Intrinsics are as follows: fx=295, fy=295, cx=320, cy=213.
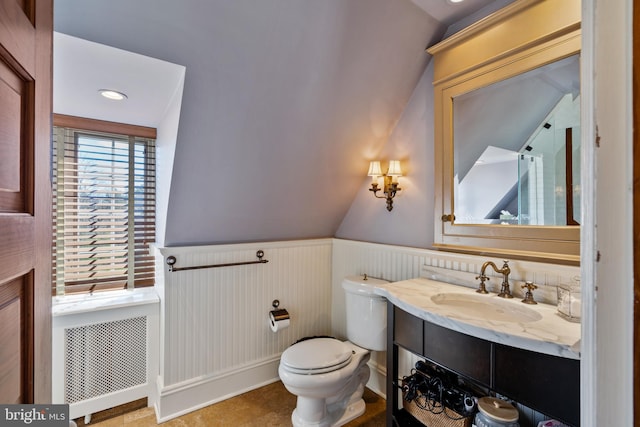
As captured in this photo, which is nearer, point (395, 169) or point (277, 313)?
point (395, 169)

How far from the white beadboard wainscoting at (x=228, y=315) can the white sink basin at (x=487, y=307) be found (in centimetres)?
125

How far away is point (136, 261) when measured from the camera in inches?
86.8

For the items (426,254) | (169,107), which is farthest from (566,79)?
(169,107)

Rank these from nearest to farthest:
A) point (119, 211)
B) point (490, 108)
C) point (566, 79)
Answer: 1. point (566, 79)
2. point (490, 108)
3. point (119, 211)

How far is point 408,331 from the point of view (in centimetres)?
134

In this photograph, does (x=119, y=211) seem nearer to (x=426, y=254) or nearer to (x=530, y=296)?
(x=426, y=254)

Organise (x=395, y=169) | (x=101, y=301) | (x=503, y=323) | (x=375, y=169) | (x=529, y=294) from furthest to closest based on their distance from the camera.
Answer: (x=375, y=169), (x=395, y=169), (x=101, y=301), (x=529, y=294), (x=503, y=323)

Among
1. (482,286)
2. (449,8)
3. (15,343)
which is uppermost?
(449,8)

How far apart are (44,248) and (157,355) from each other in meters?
1.70

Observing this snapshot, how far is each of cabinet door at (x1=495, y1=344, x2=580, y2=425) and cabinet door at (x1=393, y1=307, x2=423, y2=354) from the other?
0.32 m

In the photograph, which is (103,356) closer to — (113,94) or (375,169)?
(113,94)

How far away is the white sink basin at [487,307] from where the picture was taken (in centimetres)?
125

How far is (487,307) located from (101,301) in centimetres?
220

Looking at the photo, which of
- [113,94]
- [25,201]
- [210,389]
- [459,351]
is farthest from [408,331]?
[113,94]
